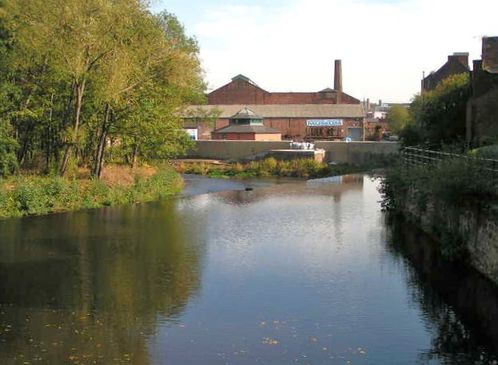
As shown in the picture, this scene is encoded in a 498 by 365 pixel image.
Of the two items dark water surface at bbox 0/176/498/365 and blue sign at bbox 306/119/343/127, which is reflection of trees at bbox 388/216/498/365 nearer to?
dark water surface at bbox 0/176/498/365

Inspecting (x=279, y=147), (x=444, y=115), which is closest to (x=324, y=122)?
(x=279, y=147)

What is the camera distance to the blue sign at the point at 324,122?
8312 centimetres

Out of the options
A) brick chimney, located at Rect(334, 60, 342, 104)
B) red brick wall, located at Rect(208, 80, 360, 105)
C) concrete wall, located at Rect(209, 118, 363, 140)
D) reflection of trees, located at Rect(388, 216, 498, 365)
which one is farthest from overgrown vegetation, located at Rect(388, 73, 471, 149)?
brick chimney, located at Rect(334, 60, 342, 104)

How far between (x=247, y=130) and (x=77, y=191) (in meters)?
43.9

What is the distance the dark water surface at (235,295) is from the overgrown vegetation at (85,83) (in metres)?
6.97

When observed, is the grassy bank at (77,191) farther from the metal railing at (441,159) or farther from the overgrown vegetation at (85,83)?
the metal railing at (441,159)

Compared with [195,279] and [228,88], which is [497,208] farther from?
[228,88]

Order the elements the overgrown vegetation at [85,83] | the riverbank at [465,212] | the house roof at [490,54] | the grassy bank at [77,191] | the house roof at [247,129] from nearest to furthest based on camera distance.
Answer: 1. the riverbank at [465,212]
2. the grassy bank at [77,191]
3. the overgrown vegetation at [85,83]
4. the house roof at [490,54]
5. the house roof at [247,129]

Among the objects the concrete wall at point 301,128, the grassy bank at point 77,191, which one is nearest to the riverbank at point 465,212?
the grassy bank at point 77,191

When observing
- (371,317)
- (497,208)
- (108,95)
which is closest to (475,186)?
(497,208)

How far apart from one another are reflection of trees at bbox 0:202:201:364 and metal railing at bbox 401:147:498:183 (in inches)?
311

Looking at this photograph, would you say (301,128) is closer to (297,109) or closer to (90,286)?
(297,109)

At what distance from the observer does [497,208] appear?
48.9ft

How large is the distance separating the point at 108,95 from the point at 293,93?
64301 mm
